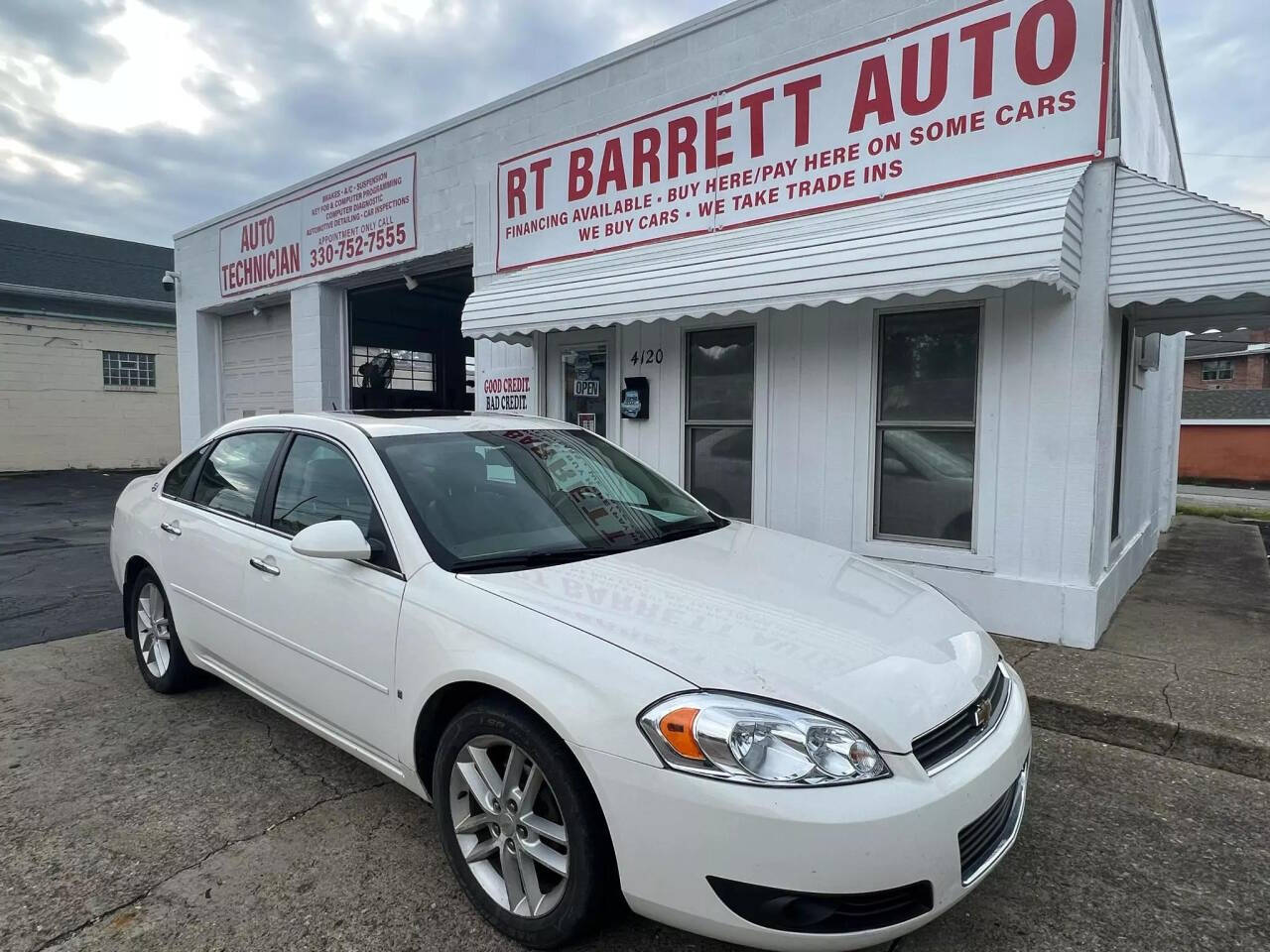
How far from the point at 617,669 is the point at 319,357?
991cm

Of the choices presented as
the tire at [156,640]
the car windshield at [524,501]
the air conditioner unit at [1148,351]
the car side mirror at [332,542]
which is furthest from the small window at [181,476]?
the air conditioner unit at [1148,351]

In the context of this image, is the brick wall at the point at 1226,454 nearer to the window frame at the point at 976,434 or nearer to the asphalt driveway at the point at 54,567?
the window frame at the point at 976,434

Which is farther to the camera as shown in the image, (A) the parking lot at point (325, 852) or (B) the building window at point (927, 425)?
(B) the building window at point (927, 425)

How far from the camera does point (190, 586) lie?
12.2 feet

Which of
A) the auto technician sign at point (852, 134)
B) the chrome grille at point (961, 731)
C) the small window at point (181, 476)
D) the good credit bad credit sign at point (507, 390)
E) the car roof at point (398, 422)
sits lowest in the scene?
the chrome grille at point (961, 731)

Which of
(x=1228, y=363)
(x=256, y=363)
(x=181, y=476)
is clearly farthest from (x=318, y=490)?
(x=1228, y=363)

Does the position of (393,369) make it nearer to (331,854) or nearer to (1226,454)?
(331,854)

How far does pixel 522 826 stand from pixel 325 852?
97 cm

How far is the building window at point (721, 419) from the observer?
21.1ft

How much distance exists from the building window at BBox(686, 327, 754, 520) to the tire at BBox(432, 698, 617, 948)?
4.31 m

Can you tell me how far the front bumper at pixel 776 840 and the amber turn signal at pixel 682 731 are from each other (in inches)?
2.2

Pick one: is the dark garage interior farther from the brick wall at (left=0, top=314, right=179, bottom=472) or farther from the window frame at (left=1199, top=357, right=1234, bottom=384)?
the window frame at (left=1199, top=357, right=1234, bottom=384)

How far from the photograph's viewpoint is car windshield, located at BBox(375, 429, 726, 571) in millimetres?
2775

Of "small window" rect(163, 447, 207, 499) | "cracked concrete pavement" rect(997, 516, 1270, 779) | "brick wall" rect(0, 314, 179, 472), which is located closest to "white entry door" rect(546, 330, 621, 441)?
"small window" rect(163, 447, 207, 499)
